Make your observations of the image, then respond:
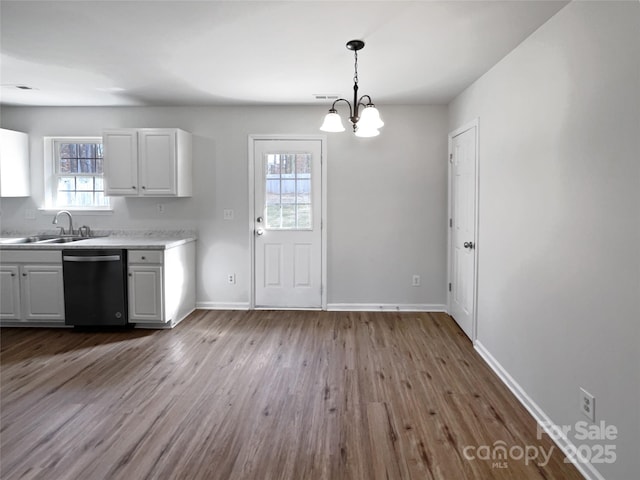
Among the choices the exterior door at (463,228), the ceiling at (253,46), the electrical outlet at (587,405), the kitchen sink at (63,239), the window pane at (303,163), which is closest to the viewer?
the electrical outlet at (587,405)

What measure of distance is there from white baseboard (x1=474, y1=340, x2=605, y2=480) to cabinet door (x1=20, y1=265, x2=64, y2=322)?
402cm

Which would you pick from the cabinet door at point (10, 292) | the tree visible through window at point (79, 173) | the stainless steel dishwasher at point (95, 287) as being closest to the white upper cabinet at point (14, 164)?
the tree visible through window at point (79, 173)

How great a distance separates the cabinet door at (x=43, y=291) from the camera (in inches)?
160

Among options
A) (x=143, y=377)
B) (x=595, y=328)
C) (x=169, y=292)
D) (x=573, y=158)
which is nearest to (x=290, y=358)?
(x=143, y=377)

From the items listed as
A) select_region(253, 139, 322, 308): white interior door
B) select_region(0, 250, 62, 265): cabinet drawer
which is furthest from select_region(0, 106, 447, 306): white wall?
select_region(0, 250, 62, 265): cabinet drawer

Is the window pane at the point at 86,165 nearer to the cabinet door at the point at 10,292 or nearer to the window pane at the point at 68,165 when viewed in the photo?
the window pane at the point at 68,165

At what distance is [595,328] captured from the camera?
1.91m

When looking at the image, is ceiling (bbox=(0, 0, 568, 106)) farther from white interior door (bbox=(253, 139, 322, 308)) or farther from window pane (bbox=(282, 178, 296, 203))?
window pane (bbox=(282, 178, 296, 203))

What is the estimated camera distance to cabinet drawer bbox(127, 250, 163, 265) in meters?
4.00

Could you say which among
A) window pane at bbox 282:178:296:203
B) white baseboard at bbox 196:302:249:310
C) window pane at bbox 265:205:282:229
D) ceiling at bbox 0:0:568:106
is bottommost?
white baseboard at bbox 196:302:249:310

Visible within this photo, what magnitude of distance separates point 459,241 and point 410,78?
5.56 feet

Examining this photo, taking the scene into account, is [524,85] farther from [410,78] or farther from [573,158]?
[410,78]

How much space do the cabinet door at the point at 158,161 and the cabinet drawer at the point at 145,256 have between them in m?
0.75

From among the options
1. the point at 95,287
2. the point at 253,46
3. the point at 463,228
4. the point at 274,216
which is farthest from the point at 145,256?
the point at 463,228
